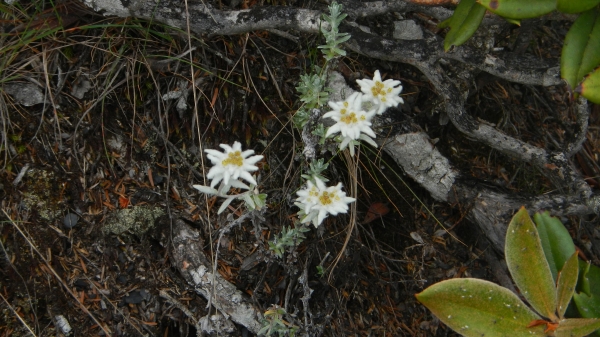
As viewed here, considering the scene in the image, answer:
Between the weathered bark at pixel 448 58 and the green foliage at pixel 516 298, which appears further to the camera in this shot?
the weathered bark at pixel 448 58

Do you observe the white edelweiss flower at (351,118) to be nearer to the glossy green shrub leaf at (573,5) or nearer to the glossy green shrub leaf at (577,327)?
the glossy green shrub leaf at (573,5)

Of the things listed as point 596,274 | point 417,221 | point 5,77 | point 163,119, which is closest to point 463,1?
point 417,221

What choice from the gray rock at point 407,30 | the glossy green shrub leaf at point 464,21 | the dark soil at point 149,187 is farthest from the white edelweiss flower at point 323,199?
the gray rock at point 407,30

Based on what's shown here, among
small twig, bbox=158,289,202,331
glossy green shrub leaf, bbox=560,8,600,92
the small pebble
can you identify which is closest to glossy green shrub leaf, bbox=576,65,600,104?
glossy green shrub leaf, bbox=560,8,600,92

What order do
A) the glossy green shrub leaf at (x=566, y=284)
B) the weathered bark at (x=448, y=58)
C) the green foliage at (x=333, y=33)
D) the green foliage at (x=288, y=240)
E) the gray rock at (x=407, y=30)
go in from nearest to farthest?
the glossy green shrub leaf at (x=566, y=284)
the green foliage at (x=333, y=33)
the green foliage at (x=288, y=240)
the weathered bark at (x=448, y=58)
the gray rock at (x=407, y=30)

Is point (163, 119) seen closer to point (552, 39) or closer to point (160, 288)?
point (160, 288)

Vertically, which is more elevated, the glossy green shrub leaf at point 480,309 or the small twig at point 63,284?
the glossy green shrub leaf at point 480,309

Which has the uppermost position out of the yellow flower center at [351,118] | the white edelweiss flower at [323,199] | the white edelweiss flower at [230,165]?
the yellow flower center at [351,118]

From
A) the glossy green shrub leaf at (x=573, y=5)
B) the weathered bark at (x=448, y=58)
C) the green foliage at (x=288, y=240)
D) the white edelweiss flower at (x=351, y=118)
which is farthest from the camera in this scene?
the weathered bark at (x=448, y=58)

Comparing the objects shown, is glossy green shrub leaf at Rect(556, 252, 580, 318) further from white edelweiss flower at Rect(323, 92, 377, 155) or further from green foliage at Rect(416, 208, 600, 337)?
white edelweiss flower at Rect(323, 92, 377, 155)

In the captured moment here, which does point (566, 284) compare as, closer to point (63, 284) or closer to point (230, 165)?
point (230, 165)
